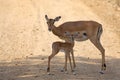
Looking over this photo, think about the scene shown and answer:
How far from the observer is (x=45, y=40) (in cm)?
1941

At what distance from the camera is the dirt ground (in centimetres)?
1331

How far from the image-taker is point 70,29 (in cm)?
1398

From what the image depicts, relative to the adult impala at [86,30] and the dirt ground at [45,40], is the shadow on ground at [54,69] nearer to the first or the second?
the dirt ground at [45,40]

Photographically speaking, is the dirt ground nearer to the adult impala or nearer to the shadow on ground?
the shadow on ground

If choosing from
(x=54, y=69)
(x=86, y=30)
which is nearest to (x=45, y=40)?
(x=86, y=30)

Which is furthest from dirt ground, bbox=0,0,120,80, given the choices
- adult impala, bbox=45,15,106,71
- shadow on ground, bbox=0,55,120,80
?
adult impala, bbox=45,15,106,71

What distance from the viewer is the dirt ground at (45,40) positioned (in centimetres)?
1331

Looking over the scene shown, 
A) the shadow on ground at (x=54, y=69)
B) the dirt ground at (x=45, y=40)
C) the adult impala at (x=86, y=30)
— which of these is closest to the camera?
the shadow on ground at (x=54, y=69)

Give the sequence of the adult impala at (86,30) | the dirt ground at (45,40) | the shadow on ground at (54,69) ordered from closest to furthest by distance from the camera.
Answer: the shadow on ground at (54,69) → the dirt ground at (45,40) → the adult impala at (86,30)

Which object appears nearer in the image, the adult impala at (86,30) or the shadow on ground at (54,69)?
the shadow on ground at (54,69)

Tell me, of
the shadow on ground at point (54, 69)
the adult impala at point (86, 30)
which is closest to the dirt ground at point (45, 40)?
the shadow on ground at point (54, 69)

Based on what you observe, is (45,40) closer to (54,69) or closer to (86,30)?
(86,30)

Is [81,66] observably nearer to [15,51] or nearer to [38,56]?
[38,56]

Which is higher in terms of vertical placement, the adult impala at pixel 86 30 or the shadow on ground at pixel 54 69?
the adult impala at pixel 86 30
